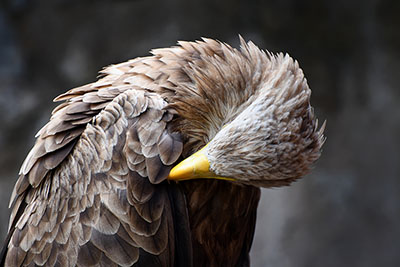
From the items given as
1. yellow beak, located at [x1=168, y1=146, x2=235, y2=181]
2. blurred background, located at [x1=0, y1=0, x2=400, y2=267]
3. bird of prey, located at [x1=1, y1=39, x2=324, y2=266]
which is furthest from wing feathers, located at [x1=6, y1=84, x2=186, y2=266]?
blurred background, located at [x1=0, y1=0, x2=400, y2=267]

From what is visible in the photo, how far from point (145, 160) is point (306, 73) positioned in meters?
3.34

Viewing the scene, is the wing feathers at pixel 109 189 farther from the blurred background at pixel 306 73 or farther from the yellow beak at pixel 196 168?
the blurred background at pixel 306 73

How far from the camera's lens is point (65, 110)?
8.65ft

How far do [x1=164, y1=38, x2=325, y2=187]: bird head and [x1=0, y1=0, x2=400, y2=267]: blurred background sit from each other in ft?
10.5

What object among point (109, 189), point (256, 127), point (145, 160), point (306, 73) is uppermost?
point (306, 73)

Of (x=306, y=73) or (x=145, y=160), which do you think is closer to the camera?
(x=145, y=160)

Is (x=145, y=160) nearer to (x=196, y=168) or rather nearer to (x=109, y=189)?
(x=109, y=189)

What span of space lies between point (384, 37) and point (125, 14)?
2518 mm

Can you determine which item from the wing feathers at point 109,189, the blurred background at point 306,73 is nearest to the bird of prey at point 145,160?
the wing feathers at point 109,189

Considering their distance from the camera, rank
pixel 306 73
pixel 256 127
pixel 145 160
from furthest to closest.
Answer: pixel 306 73
pixel 145 160
pixel 256 127

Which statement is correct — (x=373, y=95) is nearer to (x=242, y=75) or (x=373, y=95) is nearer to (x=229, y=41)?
(x=229, y=41)

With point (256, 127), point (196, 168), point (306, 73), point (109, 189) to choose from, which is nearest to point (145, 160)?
point (109, 189)

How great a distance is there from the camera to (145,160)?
2441 millimetres

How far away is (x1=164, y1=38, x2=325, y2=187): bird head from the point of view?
2121mm
